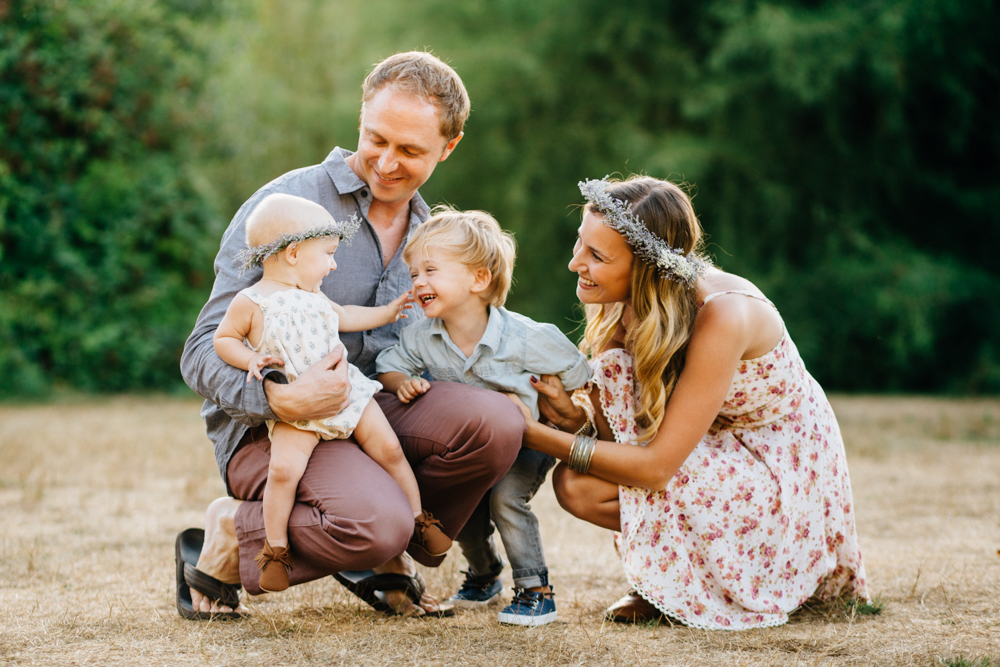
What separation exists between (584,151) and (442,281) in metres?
7.55

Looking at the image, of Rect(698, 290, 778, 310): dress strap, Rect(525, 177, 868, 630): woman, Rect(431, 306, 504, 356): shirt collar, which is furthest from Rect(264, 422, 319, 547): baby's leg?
Rect(698, 290, 778, 310): dress strap

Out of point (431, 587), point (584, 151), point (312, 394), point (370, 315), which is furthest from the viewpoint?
point (584, 151)

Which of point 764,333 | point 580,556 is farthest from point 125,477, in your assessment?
point 764,333

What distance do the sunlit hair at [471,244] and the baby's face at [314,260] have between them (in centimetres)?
26

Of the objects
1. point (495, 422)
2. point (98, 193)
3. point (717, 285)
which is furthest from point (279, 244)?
point (98, 193)

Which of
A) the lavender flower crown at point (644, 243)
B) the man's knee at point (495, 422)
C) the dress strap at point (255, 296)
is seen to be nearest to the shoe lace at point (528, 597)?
the man's knee at point (495, 422)

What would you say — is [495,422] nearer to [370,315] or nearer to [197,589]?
[370,315]

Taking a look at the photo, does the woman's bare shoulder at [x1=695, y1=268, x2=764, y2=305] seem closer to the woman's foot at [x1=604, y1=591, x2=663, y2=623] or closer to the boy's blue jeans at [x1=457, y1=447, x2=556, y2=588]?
the boy's blue jeans at [x1=457, y1=447, x2=556, y2=588]

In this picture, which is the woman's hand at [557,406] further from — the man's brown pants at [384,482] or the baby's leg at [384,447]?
the baby's leg at [384,447]

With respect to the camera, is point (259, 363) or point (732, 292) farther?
point (732, 292)

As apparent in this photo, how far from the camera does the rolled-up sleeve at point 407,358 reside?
273 centimetres

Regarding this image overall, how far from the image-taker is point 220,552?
259cm

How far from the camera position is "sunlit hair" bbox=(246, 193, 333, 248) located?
2.49 meters

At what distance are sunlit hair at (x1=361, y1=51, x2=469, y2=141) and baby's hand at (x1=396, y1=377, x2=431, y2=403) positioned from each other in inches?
29.7
